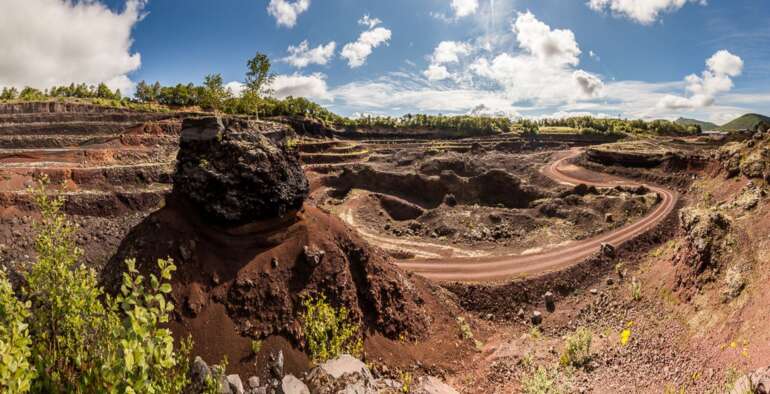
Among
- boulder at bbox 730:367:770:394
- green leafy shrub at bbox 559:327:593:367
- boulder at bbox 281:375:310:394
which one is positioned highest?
boulder at bbox 730:367:770:394

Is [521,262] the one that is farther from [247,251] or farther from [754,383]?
[247,251]

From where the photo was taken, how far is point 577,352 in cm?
2095

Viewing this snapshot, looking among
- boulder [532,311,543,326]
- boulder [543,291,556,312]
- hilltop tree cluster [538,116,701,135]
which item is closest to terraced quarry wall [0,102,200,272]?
boulder [532,311,543,326]

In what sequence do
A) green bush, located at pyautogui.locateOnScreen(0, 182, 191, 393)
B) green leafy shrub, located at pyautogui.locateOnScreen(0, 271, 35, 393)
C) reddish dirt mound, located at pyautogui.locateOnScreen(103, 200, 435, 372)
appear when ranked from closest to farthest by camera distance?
green leafy shrub, located at pyautogui.locateOnScreen(0, 271, 35, 393)
green bush, located at pyautogui.locateOnScreen(0, 182, 191, 393)
reddish dirt mound, located at pyautogui.locateOnScreen(103, 200, 435, 372)

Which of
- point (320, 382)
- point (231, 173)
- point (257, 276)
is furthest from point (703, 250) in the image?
point (231, 173)

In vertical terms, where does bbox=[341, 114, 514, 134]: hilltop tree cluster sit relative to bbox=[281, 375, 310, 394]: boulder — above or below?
above

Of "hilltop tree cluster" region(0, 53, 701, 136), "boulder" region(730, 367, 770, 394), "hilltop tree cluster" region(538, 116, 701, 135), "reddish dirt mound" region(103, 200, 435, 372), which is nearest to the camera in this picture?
"boulder" region(730, 367, 770, 394)

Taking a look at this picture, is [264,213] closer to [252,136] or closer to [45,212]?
[252,136]

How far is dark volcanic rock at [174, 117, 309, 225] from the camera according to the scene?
18.2 m

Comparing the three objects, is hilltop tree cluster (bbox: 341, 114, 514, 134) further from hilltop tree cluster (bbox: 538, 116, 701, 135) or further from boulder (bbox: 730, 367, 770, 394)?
boulder (bbox: 730, 367, 770, 394)

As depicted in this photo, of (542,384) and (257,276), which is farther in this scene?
(257,276)

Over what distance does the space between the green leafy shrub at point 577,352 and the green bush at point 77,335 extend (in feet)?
67.3

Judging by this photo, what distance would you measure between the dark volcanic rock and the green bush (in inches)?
437

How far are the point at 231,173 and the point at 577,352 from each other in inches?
828
